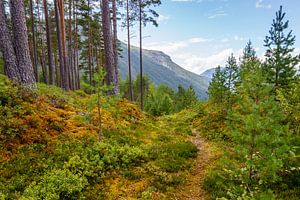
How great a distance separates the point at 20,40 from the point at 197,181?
916cm

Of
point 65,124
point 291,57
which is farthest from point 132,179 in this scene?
point 291,57

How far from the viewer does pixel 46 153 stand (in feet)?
25.4

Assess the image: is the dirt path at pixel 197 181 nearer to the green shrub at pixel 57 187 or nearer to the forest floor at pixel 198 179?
the forest floor at pixel 198 179

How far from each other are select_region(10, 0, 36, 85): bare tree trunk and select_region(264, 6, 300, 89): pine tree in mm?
13581

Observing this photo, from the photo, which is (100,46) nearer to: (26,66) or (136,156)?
(26,66)

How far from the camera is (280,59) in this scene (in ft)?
49.4

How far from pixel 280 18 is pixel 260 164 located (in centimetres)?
1405

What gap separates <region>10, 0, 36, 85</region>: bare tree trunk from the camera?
32.6 feet

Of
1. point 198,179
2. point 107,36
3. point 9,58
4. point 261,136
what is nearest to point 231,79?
point 107,36

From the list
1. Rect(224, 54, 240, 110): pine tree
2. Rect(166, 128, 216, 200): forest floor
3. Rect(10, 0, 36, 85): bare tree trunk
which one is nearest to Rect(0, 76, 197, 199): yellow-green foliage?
Rect(166, 128, 216, 200): forest floor

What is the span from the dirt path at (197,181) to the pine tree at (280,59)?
7450 mm

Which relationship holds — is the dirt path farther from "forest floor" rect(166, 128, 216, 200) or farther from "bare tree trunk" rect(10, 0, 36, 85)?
"bare tree trunk" rect(10, 0, 36, 85)

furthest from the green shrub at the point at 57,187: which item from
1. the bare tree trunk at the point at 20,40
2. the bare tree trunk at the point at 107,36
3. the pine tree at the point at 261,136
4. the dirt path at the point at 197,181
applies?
the bare tree trunk at the point at 107,36

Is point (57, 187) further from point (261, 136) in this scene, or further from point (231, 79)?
point (231, 79)
